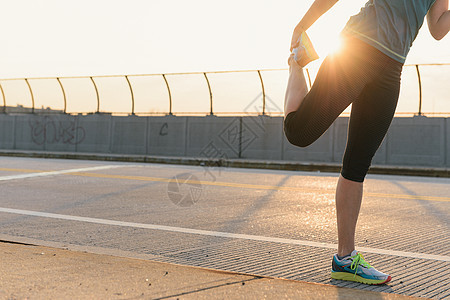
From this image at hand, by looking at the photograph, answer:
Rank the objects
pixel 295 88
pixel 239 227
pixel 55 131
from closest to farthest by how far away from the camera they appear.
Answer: pixel 295 88 < pixel 239 227 < pixel 55 131

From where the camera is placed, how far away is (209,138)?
69.8 ft

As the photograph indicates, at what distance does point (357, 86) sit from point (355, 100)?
0.52 ft

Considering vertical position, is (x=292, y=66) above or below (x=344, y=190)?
above

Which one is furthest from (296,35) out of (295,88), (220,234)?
(220,234)

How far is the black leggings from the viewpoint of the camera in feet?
10.1

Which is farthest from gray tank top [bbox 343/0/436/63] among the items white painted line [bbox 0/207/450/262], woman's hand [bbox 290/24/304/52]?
white painted line [bbox 0/207/450/262]

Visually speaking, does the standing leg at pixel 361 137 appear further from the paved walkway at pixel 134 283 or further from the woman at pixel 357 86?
the paved walkway at pixel 134 283

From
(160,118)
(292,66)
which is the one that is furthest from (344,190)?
(160,118)

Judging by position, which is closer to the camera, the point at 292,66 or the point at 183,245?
the point at 292,66

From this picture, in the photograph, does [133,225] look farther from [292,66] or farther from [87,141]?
[87,141]

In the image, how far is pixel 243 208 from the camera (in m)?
6.70

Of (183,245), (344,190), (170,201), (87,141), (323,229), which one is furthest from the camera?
(87,141)

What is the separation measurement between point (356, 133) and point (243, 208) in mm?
3582

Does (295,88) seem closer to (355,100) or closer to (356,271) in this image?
(355,100)
